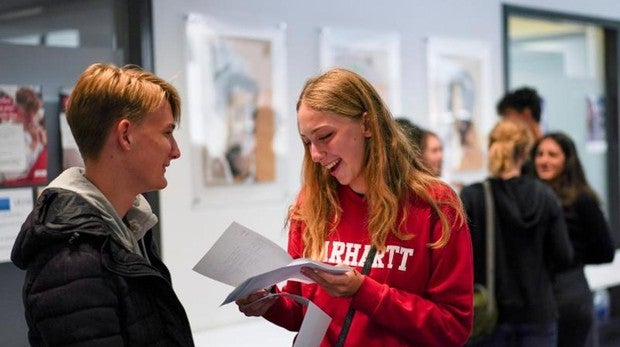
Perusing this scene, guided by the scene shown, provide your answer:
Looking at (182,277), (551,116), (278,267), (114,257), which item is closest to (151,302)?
(114,257)

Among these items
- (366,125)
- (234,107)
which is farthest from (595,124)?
(366,125)

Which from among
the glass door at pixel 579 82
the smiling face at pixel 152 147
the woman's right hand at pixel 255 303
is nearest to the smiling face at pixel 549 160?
the glass door at pixel 579 82

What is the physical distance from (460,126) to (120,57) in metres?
2.48

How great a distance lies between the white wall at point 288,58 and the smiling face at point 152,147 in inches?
51.5

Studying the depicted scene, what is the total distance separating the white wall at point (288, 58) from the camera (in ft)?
12.1

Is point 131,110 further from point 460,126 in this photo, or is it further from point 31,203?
point 460,126

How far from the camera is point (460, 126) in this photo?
5312mm

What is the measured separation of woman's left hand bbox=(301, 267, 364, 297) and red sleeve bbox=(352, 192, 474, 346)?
0.9 inches

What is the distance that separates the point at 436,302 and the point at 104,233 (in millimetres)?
826

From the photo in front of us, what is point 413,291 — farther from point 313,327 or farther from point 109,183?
point 109,183

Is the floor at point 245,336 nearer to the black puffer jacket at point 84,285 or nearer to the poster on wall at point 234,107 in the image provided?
the poster on wall at point 234,107

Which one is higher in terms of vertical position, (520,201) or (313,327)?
(520,201)

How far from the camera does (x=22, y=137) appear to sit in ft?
10.6

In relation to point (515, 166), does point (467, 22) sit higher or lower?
higher
